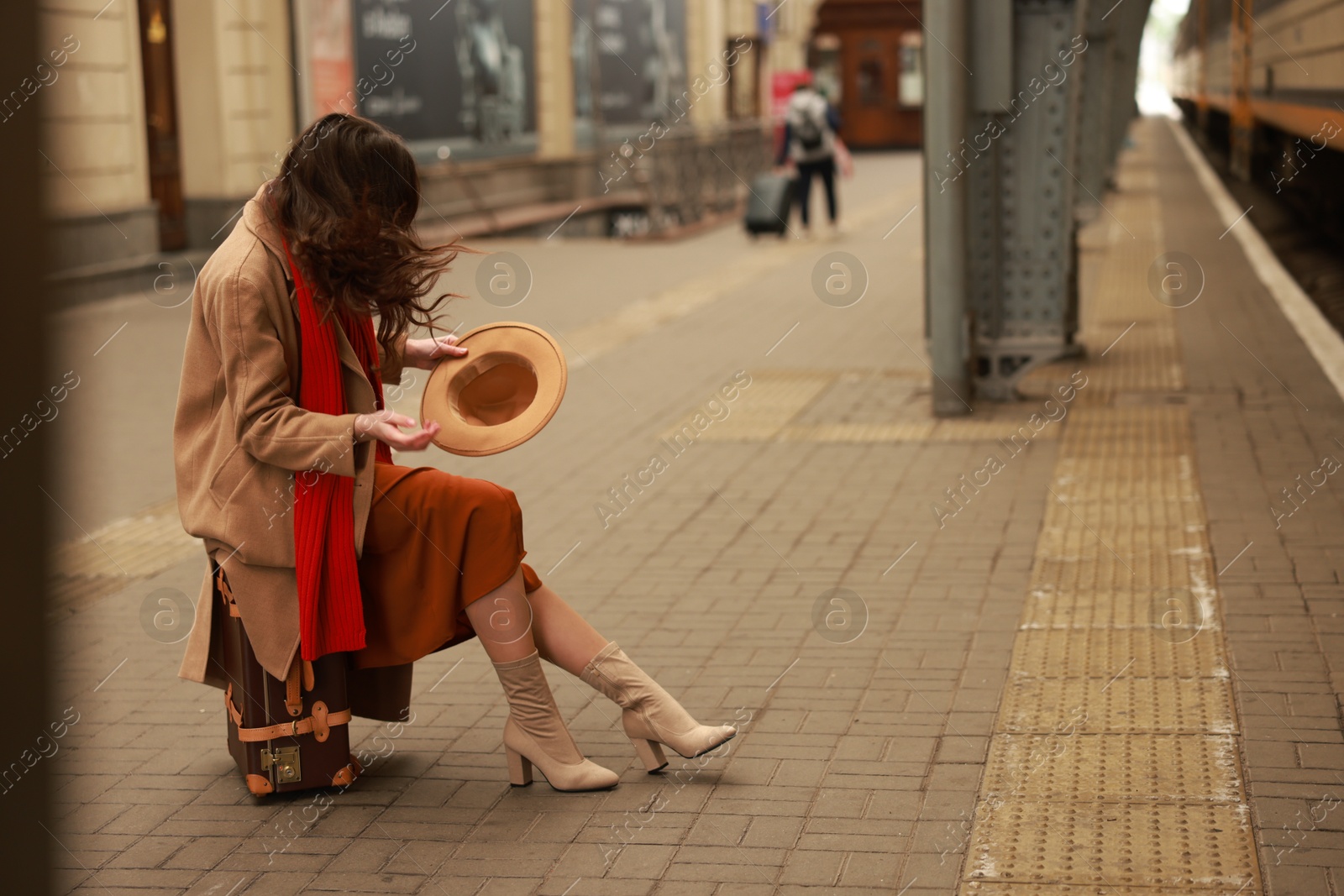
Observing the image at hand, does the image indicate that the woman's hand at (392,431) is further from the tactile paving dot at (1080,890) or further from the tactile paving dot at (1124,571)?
the tactile paving dot at (1124,571)

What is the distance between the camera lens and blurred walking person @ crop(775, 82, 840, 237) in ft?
56.4

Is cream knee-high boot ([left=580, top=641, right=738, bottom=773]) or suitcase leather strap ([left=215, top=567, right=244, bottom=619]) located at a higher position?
suitcase leather strap ([left=215, top=567, right=244, bottom=619])

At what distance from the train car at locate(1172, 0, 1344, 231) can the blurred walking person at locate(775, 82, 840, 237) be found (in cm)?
466

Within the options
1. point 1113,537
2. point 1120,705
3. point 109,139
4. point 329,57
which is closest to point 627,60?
point 329,57

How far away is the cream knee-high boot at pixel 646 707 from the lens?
11.6 feet

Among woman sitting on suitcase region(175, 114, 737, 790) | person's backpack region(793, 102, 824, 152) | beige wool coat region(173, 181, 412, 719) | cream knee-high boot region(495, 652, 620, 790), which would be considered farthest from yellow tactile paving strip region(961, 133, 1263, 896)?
person's backpack region(793, 102, 824, 152)

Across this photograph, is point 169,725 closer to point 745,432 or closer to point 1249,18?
point 745,432

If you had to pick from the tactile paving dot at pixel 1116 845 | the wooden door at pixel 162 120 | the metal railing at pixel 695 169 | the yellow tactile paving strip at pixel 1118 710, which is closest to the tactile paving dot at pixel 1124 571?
the yellow tactile paving strip at pixel 1118 710

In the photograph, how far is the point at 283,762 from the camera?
3525mm

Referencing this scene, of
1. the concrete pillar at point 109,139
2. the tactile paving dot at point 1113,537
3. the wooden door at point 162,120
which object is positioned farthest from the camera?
the wooden door at point 162,120

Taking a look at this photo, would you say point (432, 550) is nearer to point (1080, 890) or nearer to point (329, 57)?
point (1080, 890)

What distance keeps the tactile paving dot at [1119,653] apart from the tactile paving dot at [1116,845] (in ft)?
3.01

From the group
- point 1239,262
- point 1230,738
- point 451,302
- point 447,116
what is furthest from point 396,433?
point 447,116

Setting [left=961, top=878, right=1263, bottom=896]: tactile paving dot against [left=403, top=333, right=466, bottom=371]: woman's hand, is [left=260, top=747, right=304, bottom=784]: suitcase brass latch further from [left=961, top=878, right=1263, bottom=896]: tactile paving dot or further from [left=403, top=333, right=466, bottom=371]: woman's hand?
[left=961, top=878, right=1263, bottom=896]: tactile paving dot
